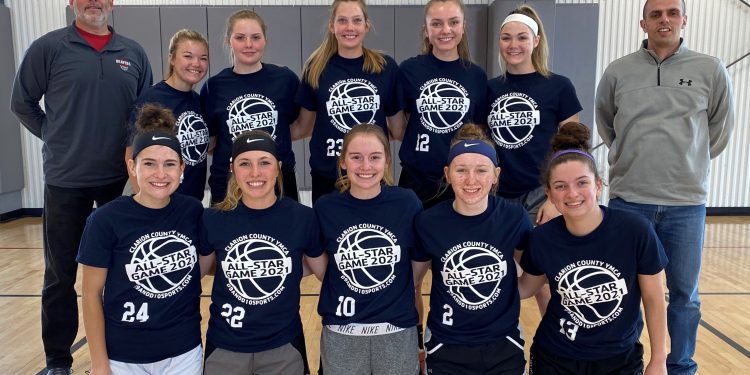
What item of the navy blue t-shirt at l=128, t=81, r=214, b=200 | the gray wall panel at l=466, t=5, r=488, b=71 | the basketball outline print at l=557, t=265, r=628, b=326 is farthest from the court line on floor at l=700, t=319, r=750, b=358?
the gray wall panel at l=466, t=5, r=488, b=71

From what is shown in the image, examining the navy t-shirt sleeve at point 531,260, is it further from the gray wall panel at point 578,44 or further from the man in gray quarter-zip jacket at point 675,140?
the gray wall panel at point 578,44

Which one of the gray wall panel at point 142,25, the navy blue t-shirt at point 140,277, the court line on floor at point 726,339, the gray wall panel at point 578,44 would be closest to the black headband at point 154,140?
the navy blue t-shirt at point 140,277

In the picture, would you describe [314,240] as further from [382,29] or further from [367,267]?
[382,29]

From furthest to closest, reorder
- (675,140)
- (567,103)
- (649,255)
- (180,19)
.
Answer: (180,19) < (567,103) < (675,140) < (649,255)

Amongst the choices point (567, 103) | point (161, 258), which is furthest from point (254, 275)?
point (567, 103)

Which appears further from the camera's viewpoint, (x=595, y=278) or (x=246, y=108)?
(x=246, y=108)

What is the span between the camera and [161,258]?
6.83ft

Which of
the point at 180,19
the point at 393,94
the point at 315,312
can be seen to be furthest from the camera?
the point at 180,19

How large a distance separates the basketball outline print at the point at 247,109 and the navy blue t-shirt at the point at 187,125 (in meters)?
0.16

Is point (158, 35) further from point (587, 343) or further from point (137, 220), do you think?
point (587, 343)

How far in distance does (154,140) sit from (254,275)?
2.15 feet

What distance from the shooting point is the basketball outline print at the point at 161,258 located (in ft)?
6.79

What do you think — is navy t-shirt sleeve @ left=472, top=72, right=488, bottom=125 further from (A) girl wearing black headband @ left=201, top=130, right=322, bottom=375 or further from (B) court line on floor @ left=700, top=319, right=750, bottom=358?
(B) court line on floor @ left=700, top=319, right=750, bottom=358

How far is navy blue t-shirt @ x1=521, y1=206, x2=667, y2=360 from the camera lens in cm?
204
